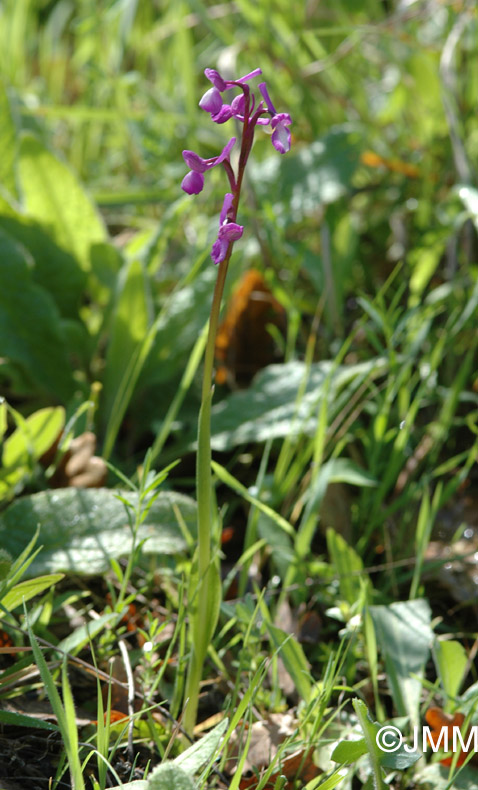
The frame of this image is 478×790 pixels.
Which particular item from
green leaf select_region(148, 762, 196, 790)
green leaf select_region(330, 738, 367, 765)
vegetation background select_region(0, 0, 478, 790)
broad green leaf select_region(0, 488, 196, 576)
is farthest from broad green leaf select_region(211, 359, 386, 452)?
green leaf select_region(148, 762, 196, 790)

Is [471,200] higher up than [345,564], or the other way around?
[471,200]

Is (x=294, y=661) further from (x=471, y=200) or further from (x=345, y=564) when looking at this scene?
(x=471, y=200)

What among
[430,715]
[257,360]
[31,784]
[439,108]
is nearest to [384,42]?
[439,108]

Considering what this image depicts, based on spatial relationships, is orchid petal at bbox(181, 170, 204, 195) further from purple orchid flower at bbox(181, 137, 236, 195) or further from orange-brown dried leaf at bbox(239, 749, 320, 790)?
orange-brown dried leaf at bbox(239, 749, 320, 790)

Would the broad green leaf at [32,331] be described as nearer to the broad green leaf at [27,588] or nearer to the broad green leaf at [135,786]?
the broad green leaf at [27,588]

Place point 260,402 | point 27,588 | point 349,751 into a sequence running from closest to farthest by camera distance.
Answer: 1. point 349,751
2. point 27,588
3. point 260,402

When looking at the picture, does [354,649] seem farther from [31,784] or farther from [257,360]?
[257,360]

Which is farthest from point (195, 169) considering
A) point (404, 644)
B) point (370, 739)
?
point (404, 644)
